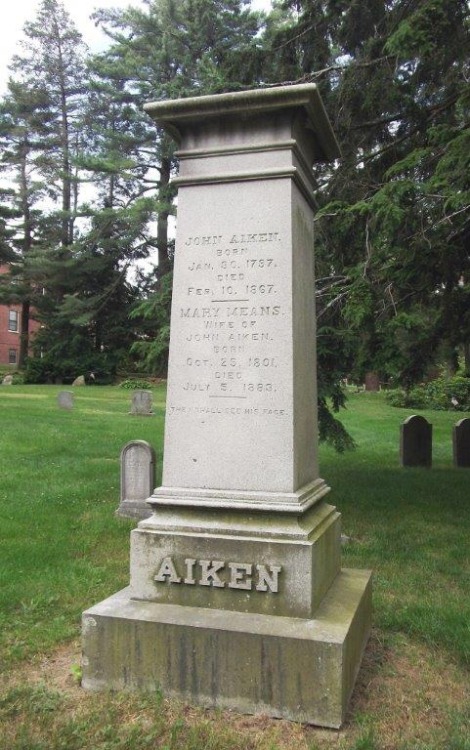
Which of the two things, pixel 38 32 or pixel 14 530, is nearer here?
pixel 14 530

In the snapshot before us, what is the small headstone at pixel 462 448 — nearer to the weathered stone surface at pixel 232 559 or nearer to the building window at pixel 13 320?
the weathered stone surface at pixel 232 559

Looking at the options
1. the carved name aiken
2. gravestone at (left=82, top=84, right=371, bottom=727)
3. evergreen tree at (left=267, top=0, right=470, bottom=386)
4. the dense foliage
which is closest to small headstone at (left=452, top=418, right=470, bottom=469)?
the dense foliage

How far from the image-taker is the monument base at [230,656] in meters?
3.17

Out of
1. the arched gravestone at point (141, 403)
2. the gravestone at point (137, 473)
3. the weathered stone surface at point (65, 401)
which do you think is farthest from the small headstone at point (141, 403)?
the gravestone at point (137, 473)

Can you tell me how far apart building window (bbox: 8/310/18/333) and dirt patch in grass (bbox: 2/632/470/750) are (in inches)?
2195

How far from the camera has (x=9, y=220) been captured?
41156 mm

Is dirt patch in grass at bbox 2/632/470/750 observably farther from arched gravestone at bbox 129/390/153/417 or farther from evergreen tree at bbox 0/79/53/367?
evergreen tree at bbox 0/79/53/367

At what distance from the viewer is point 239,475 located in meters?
3.68

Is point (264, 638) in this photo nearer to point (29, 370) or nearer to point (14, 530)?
point (14, 530)

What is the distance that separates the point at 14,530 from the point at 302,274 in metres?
4.41

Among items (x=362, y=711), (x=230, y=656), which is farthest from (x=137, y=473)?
(x=362, y=711)

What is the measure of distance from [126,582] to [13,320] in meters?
55.0

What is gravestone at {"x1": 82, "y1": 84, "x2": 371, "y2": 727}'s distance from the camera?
3.29 metres

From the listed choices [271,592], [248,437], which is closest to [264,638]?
[271,592]
